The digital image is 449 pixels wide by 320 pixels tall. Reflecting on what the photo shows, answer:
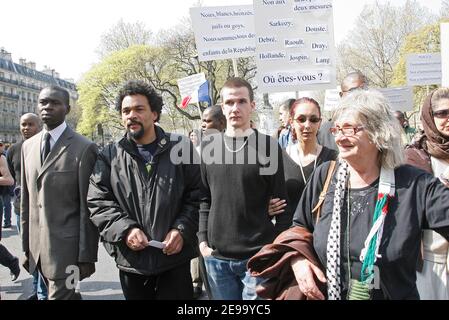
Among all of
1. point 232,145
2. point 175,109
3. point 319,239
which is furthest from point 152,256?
point 175,109

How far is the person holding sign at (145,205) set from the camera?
2887 millimetres

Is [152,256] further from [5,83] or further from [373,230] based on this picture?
[5,83]

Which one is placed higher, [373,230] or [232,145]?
[232,145]

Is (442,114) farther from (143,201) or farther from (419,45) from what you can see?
(419,45)

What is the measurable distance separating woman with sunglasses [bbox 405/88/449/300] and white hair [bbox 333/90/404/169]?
66cm

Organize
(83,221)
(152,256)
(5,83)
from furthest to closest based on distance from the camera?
(5,83) < (83,221) < (152,256)

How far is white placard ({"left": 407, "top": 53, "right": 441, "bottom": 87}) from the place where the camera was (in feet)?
25.7

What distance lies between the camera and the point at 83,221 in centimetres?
329

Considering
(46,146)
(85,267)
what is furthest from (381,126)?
(46,146)

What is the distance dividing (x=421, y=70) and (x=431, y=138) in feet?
18.7

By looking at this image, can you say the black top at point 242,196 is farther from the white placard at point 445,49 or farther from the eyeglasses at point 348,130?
the white placard at point 445,49

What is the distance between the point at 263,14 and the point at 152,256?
2986mm

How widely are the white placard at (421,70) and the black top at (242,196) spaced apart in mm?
5857

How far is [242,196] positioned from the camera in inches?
115
